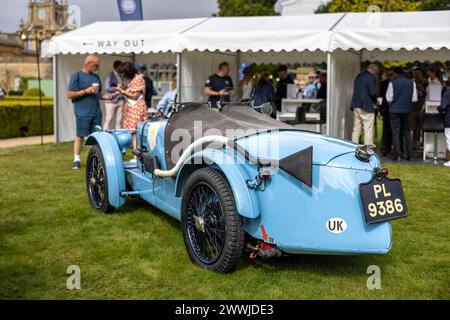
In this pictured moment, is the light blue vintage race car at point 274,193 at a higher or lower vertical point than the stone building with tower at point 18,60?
lower

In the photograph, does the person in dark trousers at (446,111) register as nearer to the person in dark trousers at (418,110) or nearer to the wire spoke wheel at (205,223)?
the person in dark trousers at (418,110)

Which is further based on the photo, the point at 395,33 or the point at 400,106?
the point at 400,106

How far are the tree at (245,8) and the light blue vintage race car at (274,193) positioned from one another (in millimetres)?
59082

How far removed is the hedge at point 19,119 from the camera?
15.9 meters

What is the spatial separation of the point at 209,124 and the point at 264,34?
22.1 feet

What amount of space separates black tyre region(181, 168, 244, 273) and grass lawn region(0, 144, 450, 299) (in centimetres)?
13

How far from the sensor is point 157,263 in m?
4.62

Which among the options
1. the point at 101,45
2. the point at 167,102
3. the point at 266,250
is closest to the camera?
the point at 266,250

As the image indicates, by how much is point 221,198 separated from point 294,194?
1.75 ft

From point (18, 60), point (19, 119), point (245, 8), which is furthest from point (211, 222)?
point (18, 60)

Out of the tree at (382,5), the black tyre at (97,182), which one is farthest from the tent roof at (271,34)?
the tree at (382,5)

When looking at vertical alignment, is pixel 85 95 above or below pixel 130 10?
below

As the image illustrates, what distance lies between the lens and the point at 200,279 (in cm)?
418

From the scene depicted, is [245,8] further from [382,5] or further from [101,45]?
[101,45]
